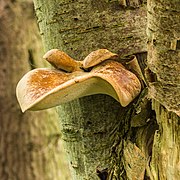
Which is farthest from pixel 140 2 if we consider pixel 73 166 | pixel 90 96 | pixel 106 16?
pixel 73 166

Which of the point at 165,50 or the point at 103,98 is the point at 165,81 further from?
the point at 103,98

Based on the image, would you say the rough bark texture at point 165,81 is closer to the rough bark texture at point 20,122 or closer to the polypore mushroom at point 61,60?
the polypore mushroom at point 61,60

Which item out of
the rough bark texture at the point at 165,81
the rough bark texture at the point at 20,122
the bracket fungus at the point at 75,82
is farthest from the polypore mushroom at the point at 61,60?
the rough bark texture at the point at 20,122

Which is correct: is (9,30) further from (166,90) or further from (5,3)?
(166,90)

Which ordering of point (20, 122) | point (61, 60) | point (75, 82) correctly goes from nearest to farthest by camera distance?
point (75, 82)
point (61, 60)
point (20, 122)

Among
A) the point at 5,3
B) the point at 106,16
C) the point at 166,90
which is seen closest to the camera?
the point at 166,90

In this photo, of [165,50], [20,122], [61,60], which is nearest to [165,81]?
[165,50]
